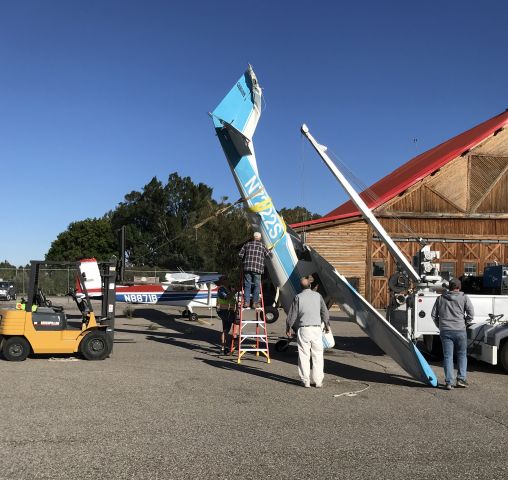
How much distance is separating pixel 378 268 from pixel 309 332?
64.1ft

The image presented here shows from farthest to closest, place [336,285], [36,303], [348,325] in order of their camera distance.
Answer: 1. [348,325]
2. [336,285]
3. [36,303]

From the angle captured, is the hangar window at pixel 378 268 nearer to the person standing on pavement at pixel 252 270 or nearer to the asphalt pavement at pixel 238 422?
the asphalt pavement at pixel 238 422

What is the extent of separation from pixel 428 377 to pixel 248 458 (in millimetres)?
4742

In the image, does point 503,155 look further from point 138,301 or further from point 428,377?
point 428,377

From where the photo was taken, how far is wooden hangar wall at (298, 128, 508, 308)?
2752 centimetres

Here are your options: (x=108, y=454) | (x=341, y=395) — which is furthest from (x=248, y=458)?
(x=341, y=395)

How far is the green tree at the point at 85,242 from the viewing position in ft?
221

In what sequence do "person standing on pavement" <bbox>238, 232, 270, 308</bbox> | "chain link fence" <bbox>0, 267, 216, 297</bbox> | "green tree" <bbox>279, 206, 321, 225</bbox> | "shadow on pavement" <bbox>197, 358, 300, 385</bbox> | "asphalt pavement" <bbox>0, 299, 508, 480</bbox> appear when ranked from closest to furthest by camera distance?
1. "asphalt pavement" <bbox>0, 299, 508, 480</bbox>
2. "shadow on pavement" <bbox>197, 358, 300, 385</bbox>
3. "person standing on pavement" <bbox>238, 232, 270, 308</bbox>
4. "chain link fence" <bbox>0, 267, 216, 297</bbox>
5. "green tree" <bbox>279, 206, 321, 225</bbox>

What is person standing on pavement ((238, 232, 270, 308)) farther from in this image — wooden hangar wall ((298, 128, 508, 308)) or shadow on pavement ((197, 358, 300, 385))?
wooden hangar wall ((298, 128, 508, 308))

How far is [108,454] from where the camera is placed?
5.28 metres

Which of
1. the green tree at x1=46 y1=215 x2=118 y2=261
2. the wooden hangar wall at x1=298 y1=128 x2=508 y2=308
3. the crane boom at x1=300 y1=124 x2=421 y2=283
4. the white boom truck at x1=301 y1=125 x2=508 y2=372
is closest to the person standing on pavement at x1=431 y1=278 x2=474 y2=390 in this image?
the white boom truck at x1=301 y1=125 x2=508 y2=372

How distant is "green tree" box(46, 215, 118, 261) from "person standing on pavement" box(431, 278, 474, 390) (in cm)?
6102

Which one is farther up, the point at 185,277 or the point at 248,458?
the point at 185,277

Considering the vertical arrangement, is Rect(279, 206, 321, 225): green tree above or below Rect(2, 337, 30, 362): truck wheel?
above
